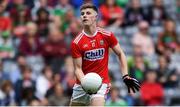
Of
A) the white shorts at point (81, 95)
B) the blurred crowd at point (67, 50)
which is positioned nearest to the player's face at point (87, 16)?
the white shorts at point (81, 95)

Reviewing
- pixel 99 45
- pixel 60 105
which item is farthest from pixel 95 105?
pixel 60 105

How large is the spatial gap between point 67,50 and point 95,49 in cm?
629

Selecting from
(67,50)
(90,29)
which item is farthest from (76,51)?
(67,50)

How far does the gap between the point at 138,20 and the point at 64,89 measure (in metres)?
3.14

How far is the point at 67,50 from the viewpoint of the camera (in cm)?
1631

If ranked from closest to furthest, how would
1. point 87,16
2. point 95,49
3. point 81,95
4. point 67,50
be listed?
point 87,16, point 95,49, point 81,95, point 67,50

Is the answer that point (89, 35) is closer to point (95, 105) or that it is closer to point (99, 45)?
point (99, 45)

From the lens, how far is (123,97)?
15172 mm

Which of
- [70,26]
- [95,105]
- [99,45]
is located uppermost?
[70,26]

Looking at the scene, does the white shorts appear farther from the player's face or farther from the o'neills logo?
the player's face

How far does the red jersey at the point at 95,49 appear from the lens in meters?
10.0

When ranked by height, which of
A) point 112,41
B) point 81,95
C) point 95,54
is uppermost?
point 112,41

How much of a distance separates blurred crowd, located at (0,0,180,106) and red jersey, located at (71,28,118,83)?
4386 mm

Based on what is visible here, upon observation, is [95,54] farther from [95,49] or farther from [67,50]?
[67,50]
